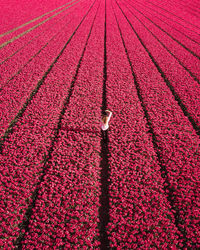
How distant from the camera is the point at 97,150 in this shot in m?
6.09

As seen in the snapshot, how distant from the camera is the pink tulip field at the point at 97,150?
419 cm

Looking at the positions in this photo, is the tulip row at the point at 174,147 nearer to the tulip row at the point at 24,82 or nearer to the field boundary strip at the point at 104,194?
the field boundary strip at the point at 104,194

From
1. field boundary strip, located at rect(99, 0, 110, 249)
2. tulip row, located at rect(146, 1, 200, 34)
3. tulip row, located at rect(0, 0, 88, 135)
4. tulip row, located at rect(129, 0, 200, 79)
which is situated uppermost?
tulip row, located at rect(146, 1, 200, 34)

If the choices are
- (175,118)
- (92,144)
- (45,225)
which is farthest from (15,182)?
(175,118)

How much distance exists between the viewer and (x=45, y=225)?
4148mm

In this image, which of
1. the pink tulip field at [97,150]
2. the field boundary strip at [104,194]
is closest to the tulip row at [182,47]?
the pink tulip field at [97,150]

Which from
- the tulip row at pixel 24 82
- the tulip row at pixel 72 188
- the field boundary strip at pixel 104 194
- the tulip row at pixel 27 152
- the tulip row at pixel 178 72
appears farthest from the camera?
the tulip row at pixel 178 72

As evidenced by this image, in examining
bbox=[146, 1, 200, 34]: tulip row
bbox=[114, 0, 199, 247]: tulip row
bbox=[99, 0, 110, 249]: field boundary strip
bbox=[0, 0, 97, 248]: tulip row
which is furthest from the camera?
bbox=[146, 1, 200, 34]: tulip row

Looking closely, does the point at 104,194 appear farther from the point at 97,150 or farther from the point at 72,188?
the point at 97,150

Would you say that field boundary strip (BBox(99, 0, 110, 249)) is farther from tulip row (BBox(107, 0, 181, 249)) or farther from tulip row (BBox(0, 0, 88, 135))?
tulip row (BBox(0, 0, 88, 135))

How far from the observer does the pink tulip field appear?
13.7ft

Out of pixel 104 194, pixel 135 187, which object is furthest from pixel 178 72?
pixel 104 194

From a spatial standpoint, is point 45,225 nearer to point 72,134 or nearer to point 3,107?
point 72,134

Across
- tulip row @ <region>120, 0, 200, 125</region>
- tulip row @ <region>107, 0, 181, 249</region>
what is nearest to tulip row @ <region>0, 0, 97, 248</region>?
tulip row @ <region>107, 0, 181, 249</region>
